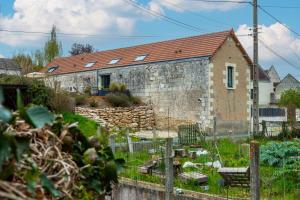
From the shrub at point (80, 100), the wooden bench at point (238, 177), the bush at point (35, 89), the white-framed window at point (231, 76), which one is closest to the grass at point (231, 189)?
the wooden bench at point (238, 177)

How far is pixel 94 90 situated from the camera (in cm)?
3183

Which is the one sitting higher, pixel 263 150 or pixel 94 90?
pixel 94 90

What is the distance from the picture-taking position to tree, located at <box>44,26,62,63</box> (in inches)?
2045

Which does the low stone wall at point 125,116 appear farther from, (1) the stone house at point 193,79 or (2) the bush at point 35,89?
(2) the bush at point 35,89

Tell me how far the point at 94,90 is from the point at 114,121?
18.2 ft

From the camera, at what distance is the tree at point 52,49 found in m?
51.9

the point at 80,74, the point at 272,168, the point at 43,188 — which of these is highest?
the point at 80,74

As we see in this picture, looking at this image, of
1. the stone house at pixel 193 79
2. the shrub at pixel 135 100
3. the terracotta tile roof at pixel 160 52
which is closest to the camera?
the stone house at pixel 193 79

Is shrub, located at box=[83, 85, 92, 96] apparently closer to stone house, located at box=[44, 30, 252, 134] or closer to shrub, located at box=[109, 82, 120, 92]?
stone house, located at box=[44, 30, 252, 134]

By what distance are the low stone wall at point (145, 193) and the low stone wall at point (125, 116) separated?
17117mm

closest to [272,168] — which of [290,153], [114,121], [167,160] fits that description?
[290,153]

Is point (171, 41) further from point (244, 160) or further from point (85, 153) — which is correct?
point (85, 153)

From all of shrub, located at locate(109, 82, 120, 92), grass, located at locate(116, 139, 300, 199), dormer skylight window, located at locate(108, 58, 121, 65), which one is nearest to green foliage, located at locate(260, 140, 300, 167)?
grass, located at locate(116, 139, 300, 199)

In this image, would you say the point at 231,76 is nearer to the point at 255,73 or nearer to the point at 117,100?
the point at 255,73
